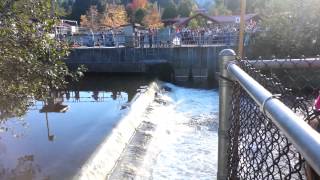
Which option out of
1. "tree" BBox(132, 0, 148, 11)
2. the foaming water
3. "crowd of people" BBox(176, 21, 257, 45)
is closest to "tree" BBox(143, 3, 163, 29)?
"tree" BBox(132, 0, 148, 11)

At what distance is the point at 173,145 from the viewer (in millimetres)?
11398

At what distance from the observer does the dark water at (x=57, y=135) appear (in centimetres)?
915

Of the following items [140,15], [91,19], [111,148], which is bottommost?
[111,148]

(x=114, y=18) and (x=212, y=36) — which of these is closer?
(x=212, y=36)

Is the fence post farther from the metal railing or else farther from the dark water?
the metal railing

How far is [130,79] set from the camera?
25.7m

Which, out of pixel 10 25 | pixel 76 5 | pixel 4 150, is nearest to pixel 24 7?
pixel 10 25

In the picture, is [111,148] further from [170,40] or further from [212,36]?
[212,36]

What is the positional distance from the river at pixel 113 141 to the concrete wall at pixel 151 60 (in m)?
8.32

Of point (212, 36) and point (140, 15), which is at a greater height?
point (140, 15)

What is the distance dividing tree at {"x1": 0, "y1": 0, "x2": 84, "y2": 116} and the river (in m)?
1.77

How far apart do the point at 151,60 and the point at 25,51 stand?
779 inches

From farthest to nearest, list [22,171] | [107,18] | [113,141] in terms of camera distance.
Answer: [107,18] → [113,141] → [22,171]

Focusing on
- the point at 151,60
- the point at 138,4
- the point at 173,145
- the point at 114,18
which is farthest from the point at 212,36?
the point at 138,4
